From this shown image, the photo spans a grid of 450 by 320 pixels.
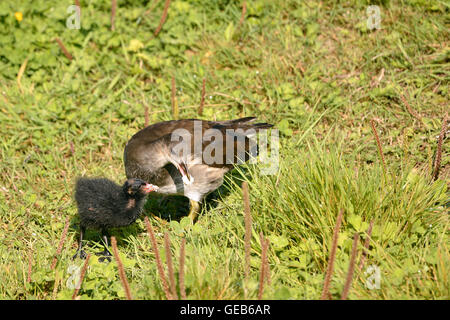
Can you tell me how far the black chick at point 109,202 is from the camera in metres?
4.31

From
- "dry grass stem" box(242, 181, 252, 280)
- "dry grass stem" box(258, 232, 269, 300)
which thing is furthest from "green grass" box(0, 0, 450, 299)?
"dry grass stem" box(242, 181, 252, 280)

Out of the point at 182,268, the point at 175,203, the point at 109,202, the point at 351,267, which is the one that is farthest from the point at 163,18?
the point at 351,267

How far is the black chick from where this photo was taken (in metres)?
4.31

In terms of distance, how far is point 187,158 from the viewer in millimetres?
4852

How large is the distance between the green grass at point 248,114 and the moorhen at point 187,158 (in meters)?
0.23

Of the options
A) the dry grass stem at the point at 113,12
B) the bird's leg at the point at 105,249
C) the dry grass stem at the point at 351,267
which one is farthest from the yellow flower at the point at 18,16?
the dry grass stem at the point at 351,267

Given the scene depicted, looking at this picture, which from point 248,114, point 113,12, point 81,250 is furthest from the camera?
point 113,12

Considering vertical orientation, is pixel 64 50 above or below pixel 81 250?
above

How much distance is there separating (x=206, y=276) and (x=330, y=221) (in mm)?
986

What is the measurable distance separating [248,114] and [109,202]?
2.11 m

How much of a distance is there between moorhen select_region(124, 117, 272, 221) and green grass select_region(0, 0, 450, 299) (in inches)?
9.0

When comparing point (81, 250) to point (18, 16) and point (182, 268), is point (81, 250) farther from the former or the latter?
point (18, 16)

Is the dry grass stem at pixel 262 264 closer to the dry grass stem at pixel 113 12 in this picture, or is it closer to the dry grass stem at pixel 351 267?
the dry grass stem at pixel 351 267

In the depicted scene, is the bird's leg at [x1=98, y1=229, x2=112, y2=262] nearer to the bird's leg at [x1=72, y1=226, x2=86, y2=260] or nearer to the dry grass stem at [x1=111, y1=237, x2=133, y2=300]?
the bird's leg at [x1=72, y1=226, x2=86, y2=260]
